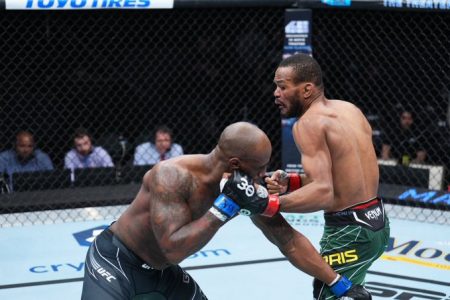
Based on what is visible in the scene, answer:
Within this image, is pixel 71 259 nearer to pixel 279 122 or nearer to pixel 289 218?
pixel 289 218

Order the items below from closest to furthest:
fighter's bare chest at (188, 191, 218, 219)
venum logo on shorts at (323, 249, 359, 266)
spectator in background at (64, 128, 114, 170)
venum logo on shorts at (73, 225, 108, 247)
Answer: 1. fighter's bare chest at (188, 191, 218, 219)
2. venum logo on shorts at (323, 249, 359, 266)
3. venum logo on shorts at (73, 225, 108, 247)
4. spectator in background at (64, 128, 114, 170)

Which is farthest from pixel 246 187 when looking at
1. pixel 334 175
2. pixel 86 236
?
pixel 86 236

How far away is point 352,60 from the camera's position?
21.6 feet

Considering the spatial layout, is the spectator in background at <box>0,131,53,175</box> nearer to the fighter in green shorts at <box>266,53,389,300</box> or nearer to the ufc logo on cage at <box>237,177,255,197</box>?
the fighter in green shorts at <box>266,53,389,300</box>

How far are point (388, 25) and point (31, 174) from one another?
321 centimetres

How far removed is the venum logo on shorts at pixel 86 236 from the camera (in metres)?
5.04

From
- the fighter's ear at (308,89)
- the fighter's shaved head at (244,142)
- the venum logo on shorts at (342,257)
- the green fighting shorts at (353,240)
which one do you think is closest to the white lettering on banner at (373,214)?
the green fighting shorts at (353,240)

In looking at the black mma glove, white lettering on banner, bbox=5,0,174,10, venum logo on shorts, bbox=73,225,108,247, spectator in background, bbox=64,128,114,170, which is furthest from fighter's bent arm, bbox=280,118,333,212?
spectator in background, bbox=64,128,114,170

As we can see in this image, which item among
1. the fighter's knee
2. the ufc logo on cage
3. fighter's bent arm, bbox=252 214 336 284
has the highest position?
the ufc logo on cage

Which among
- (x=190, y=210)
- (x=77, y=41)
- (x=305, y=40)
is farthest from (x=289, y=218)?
(x=190, y=210)

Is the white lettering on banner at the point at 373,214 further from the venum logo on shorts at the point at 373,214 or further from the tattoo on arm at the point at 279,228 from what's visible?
the tattoo on arm at the point at 279,228

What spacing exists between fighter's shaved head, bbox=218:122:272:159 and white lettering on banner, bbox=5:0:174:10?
303cm

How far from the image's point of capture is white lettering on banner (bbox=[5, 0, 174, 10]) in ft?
16.9

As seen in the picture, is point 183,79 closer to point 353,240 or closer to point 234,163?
point 353,240
